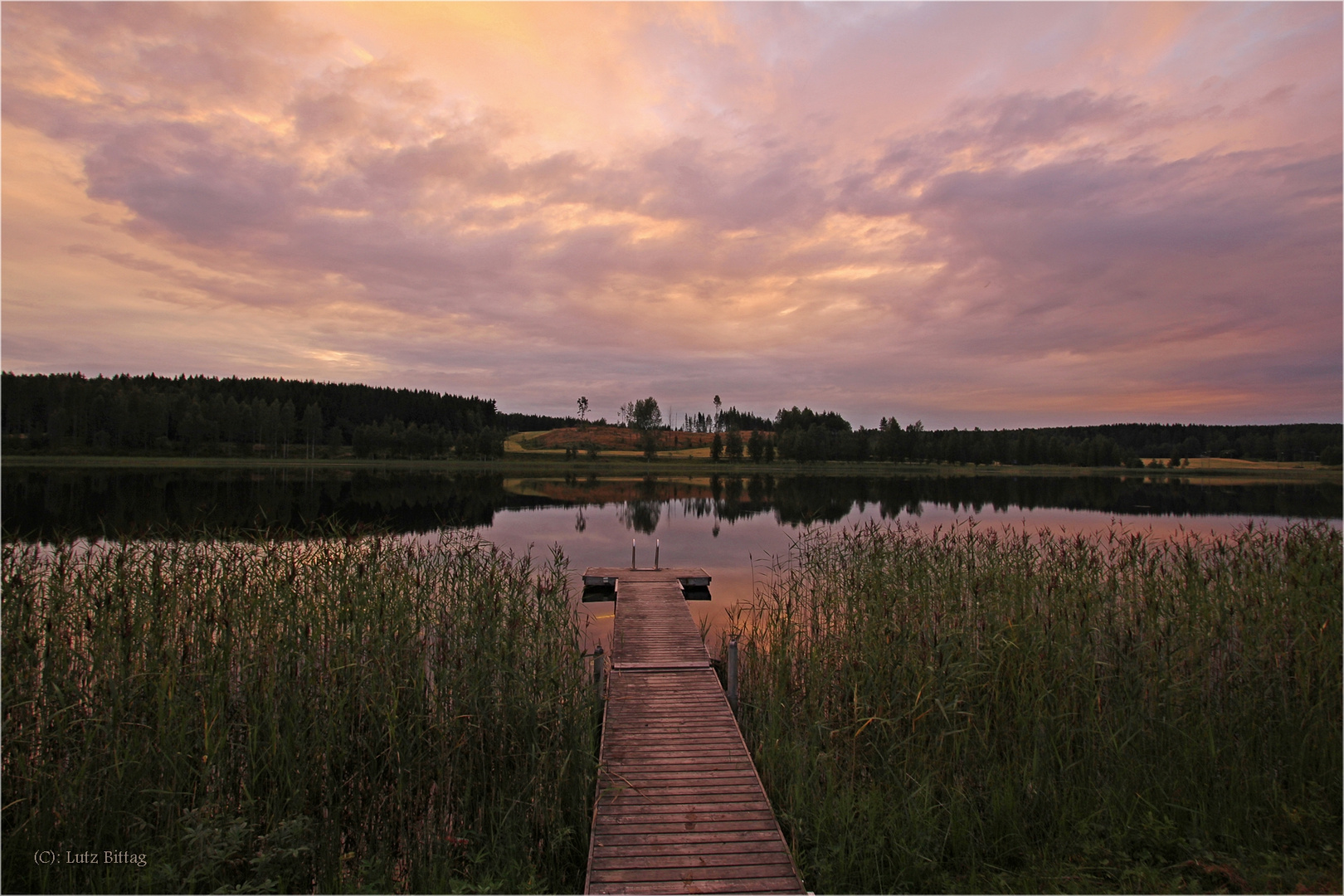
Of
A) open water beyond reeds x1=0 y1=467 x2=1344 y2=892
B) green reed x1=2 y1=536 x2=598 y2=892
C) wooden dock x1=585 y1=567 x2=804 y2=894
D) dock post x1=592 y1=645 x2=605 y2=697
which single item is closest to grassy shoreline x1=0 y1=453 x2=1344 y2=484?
open water beyond reeds x1=0 y1=467 x2=1344 y2=892

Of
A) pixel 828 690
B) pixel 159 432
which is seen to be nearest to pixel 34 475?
pixel 159 432

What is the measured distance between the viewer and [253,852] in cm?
604

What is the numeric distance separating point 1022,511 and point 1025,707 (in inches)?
1707

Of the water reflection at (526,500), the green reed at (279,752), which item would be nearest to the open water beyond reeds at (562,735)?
the green reed at (279,752)

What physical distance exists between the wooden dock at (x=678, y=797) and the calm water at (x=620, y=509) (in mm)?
4893

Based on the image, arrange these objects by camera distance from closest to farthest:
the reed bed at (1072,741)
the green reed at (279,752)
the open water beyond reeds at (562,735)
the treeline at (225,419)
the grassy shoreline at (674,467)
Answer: the green reed at (279,752) < the open water beyond reeds at (562,735) < the reed bed at (1072,741) < the grassy shoreline at (674,467) < the treeline at (225,419)

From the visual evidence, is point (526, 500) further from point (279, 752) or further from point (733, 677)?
point (279, 752)

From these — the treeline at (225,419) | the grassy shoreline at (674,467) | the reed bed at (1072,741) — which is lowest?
the reed bed at (1072,741)

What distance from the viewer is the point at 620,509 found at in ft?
167

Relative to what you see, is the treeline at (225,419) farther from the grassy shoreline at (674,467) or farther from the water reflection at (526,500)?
the water reflection at (526,500)

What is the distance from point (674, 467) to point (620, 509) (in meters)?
78.8

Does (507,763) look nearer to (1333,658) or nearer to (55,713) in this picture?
(55,713)

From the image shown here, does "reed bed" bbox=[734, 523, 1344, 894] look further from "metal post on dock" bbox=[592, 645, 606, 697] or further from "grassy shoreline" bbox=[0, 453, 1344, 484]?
"grassy shoreline" bbox=[0, 453, 1344, 484]

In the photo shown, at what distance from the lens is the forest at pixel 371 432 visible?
9594cm
